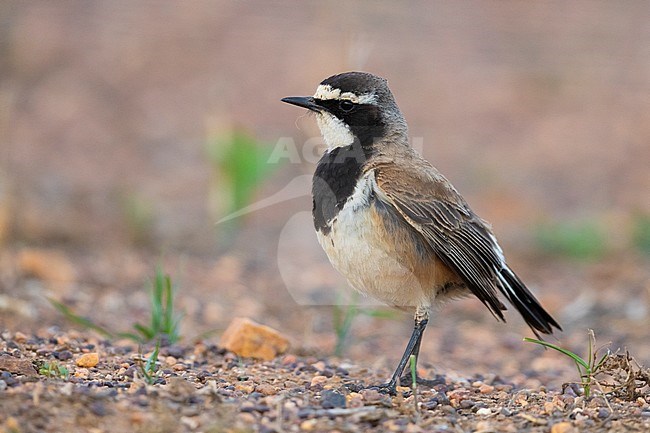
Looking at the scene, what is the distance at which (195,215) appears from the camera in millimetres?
11836

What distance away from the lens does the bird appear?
625cm

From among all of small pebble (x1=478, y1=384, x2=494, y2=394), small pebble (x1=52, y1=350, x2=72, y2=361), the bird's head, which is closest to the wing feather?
the bird's head

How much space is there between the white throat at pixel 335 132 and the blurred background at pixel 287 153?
891mm

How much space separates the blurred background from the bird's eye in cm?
96

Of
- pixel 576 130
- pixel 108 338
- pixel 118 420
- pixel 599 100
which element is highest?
pixel 599 100

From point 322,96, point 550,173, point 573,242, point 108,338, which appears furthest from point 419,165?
point 550,173

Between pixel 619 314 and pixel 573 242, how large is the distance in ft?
6.89

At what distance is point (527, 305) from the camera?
7.04m

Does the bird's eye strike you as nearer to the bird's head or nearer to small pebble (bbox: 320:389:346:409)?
the bird's head

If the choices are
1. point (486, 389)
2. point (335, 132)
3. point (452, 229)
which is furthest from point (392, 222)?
point (486, 389)

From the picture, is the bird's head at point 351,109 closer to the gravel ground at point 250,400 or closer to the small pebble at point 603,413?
the gravel ground at point 250,400

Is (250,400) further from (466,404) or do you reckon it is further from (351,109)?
(351,109)

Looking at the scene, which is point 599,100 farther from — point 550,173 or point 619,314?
point 619,314

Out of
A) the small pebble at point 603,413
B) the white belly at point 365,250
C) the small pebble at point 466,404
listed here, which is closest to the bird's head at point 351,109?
the white belly at point 365,250
